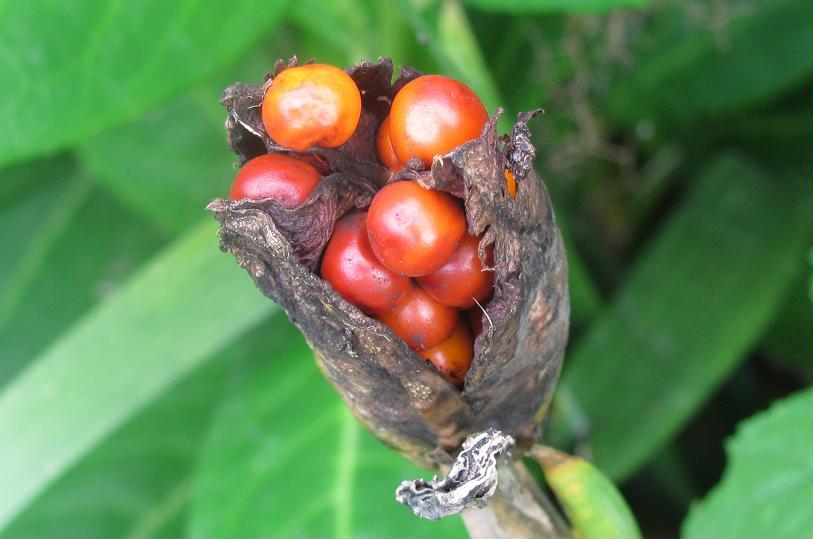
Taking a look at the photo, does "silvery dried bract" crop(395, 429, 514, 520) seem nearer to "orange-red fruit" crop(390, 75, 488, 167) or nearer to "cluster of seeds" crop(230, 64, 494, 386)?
"cluster of seeds" crop(230, 64, 494, 386)

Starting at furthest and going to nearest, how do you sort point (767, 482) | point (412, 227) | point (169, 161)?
1. point (169, 161)
2. point (767, 482)
3. point (412, 227)

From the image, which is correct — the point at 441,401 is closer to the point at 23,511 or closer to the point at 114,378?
the point at 114,378

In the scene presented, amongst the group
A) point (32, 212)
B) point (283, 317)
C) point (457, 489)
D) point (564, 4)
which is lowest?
point (457, 489)

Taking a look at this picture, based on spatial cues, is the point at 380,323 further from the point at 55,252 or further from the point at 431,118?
the point at 55,252

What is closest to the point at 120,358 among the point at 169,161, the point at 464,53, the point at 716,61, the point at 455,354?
the point at 169,161

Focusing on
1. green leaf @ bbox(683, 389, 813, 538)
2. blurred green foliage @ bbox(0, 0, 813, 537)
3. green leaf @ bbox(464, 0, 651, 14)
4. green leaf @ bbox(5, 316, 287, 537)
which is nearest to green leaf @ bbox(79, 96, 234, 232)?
blurred green foliage @ bbox(0, 0, 813, 537)

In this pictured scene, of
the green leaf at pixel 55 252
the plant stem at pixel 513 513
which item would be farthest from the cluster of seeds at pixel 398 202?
the green leaf at pixel 55 252
